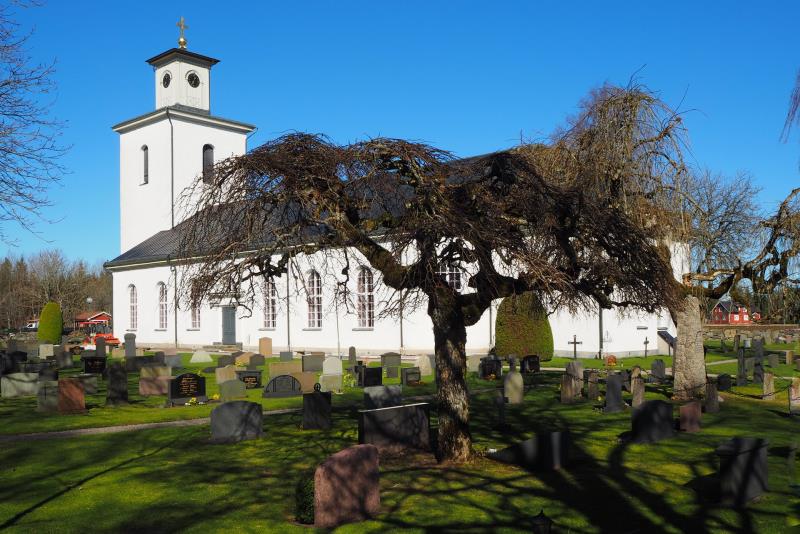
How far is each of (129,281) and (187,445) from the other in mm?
39274

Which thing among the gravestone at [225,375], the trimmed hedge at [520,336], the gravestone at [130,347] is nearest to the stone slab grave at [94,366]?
the gravestone at [130,347]

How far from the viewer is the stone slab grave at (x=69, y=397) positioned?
1938cm

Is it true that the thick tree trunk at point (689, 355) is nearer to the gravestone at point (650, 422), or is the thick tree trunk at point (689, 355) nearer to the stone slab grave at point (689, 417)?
the stone slab grave at point (689, 417)

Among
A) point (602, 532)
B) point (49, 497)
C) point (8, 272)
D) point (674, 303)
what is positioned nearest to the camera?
point (602, 532)

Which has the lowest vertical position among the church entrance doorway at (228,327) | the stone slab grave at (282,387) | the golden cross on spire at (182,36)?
the stone slab grave at (282,387)

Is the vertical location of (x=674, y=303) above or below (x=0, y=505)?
above

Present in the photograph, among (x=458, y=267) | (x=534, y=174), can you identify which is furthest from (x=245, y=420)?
(x=534, y=174)

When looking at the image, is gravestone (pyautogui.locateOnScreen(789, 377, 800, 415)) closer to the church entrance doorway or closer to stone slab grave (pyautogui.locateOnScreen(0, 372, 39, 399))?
stone slab grave (pyautogui.locateOnScreen(0, 372, 39, 399))

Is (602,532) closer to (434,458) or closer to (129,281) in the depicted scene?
(434,458)

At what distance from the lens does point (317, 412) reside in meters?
15.9

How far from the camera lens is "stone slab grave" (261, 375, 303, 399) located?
2136 centimetres

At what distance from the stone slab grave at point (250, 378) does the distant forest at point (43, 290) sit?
63.2 meters

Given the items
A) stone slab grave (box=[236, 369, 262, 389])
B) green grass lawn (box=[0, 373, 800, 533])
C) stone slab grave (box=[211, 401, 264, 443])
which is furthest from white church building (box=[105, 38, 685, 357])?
green grass lawn (box=[0, 373, 800, 533])

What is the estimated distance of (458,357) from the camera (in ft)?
40.5
